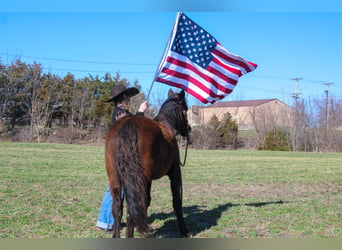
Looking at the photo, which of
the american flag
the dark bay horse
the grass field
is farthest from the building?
the dark bay horse

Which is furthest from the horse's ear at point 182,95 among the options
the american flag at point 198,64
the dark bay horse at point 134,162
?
the dark bay horse at point 134,162

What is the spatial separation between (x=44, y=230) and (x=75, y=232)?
47cm

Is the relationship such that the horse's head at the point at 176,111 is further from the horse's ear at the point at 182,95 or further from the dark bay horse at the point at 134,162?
the dark bay horse at the point at 134,162

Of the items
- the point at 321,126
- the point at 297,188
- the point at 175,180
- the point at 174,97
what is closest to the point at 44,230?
the point at 175,180


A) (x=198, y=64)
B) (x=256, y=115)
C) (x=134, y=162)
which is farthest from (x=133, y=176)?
(x=256, y=115)

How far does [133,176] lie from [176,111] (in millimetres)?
1799

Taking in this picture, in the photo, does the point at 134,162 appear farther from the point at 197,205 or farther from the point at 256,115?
the point at 256,115

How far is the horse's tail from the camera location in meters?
3.99

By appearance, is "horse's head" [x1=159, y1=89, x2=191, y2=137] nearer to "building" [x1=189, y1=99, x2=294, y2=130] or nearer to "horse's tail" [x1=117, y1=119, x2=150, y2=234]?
"horse's tail" [x1=117, y1=119, x2=150, y2=234]

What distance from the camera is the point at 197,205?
291 inches

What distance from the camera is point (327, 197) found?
8648 millimetres

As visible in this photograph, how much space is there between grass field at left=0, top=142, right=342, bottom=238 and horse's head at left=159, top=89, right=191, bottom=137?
1.73 meters

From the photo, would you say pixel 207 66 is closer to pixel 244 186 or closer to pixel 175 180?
pixel 175 180

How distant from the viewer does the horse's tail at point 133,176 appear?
13.1 ft
